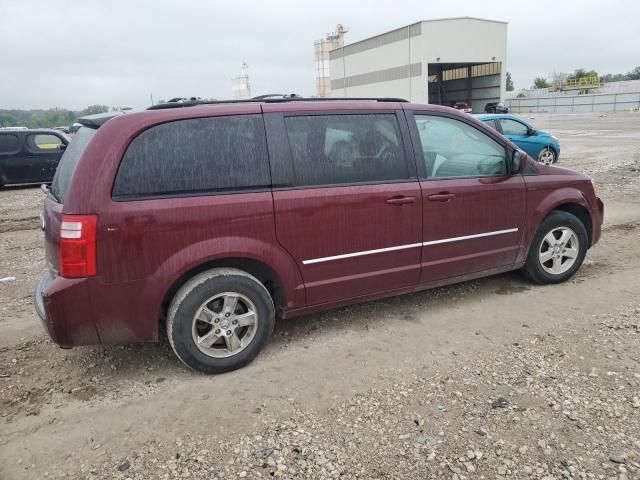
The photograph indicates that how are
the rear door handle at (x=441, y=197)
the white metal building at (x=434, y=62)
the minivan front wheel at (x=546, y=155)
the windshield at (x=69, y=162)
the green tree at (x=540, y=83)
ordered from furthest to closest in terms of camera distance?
the green tree at (x=540, y=83) < the white metal building at (x=434, y=62) < the minivan front wheel at (x=546, y=155) < the rear door handle at (x=441, y=197) < the windshield at (x=69, y=162)

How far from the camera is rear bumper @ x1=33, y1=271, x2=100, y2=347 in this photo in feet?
9.52

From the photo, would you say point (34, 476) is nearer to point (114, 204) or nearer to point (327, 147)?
point (114, 204)

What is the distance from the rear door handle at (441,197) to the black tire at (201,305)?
151 cm

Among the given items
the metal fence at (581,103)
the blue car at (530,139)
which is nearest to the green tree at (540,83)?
the metal fence at (581,103)

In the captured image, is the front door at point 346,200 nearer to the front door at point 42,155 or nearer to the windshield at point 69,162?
the windshield at point 69,162

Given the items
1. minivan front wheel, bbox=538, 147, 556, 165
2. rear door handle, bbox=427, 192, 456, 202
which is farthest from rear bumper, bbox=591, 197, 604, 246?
minivan front wheel, bbox=538, 147, 556, 165

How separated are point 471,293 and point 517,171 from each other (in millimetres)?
1185

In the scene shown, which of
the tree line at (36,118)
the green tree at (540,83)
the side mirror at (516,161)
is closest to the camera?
the side mirror at (516,161)

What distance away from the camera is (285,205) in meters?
3.34

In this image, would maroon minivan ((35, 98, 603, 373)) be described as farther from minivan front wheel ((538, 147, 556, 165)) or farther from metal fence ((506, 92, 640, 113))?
metal fence ((506, 92, 640, 113))

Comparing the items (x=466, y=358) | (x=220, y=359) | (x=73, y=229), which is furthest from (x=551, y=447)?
(x=73, y=229)

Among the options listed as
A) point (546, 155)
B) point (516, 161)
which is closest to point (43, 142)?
point (516, 161)

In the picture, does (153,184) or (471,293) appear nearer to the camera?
(153,184)

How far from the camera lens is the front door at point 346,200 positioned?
340 cm
